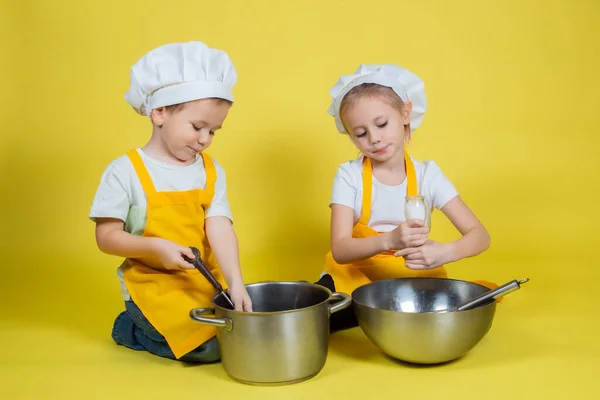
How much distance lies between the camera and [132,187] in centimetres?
233

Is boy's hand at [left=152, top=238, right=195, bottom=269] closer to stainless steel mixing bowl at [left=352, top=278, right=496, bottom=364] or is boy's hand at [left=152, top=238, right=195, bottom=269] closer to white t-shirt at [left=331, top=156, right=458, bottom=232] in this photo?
stainless steel mixing bowl at [left=352, top=278, right=496, bottom=364]

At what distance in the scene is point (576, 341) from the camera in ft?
7.82

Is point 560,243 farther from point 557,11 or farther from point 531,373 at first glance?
point 531,373

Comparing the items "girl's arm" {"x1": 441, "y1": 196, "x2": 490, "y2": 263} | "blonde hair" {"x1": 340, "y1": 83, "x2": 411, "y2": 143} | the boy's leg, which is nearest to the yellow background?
"girl's arm" {"x1": 441, "y1": 196, "x2": 490, "y2": 263}

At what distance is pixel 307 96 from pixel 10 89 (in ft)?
3.82

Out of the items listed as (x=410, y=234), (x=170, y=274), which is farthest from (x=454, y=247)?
(x=170, y=274)

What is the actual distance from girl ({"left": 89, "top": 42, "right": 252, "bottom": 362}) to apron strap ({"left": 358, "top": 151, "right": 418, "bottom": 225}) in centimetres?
44

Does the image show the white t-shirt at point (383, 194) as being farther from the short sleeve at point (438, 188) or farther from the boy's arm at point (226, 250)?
the boy's arm at point (226, 250)

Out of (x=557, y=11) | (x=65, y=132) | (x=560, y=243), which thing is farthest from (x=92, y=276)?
(x=557, y=11)

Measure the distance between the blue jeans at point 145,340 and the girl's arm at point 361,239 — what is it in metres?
0.49

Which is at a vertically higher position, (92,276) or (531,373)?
(92,276)

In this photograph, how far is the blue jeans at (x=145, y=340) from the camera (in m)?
2.27

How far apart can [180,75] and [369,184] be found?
695 millimetres

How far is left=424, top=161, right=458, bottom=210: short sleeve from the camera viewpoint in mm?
2646
